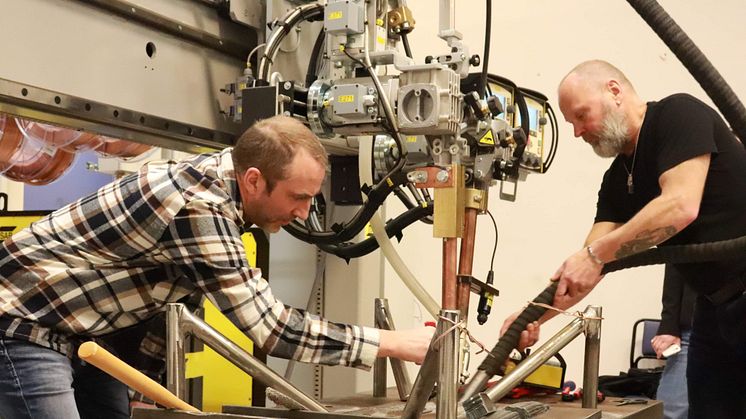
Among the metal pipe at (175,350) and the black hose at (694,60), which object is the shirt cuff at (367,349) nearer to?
the metal pipe at (175,350)

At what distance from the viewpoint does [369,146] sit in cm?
297

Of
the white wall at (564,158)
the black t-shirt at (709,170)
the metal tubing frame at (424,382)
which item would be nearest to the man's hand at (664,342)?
the white wall at (564,158)

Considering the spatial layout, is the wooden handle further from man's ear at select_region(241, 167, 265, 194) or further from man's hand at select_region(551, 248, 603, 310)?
man's hand at select_region(551, 248, 603, 310)

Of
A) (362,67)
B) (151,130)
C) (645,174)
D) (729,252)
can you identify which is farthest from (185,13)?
(729,252)

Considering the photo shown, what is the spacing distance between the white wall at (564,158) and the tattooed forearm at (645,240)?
1616mm

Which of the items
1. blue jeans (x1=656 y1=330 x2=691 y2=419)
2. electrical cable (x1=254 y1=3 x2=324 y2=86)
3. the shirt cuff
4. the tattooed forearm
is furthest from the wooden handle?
blue jeans (x1=656 y1=330 x2=691 y2=419)

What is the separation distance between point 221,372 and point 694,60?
2.42 metres

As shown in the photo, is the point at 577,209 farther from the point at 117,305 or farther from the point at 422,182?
the point at 117,305

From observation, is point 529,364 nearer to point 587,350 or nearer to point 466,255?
point 587,350

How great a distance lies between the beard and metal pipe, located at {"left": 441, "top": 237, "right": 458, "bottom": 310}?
1.67ft

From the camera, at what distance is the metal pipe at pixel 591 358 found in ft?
6.04

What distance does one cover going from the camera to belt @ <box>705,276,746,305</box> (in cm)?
220

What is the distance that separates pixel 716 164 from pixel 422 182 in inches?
31.5

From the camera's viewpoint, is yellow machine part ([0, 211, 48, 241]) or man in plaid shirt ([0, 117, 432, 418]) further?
yellow machine part ([0, 211, 48, 241])
